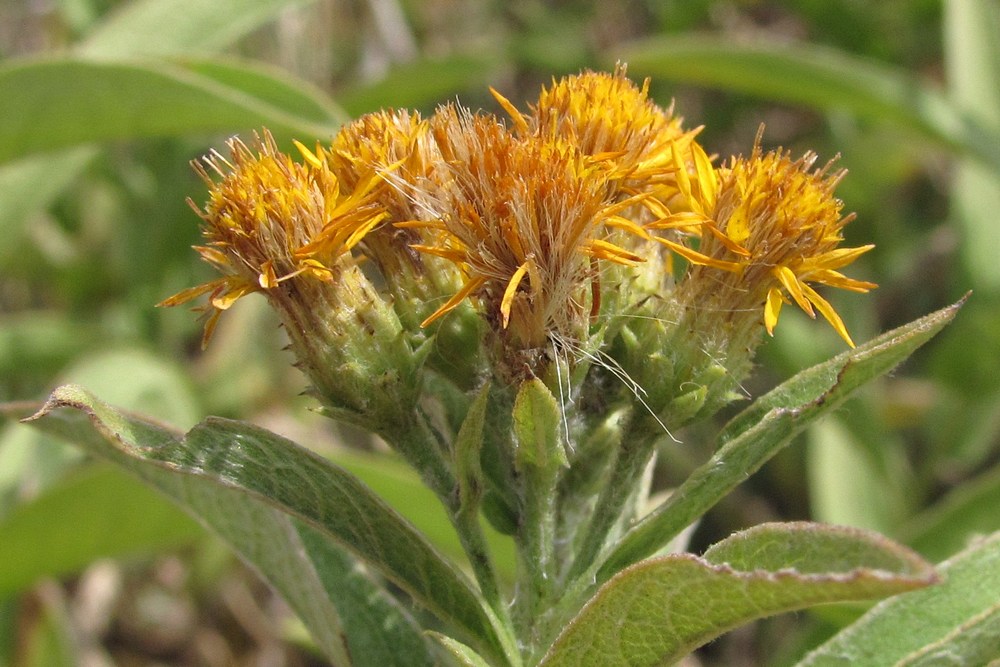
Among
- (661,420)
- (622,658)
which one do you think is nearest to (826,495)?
(661,420)

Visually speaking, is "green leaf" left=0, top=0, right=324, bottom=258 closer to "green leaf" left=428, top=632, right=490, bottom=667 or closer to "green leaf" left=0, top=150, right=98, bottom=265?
"green leaf" left=0, top=150, right=98, bottom=265

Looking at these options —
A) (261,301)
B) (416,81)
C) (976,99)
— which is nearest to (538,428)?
(416,81)

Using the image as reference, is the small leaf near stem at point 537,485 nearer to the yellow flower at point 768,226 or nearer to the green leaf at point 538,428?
the green leaf at point 538,428

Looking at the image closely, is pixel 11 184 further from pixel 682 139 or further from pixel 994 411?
pixel 994 411

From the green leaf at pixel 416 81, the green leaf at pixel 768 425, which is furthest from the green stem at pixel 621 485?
the green leaf at pixel 416 81

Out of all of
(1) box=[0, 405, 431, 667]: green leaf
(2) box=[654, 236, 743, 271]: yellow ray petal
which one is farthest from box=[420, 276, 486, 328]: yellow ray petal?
(1) box=[0, 405, 431, 667]: green leaf

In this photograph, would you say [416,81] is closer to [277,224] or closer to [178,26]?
[178,26]
